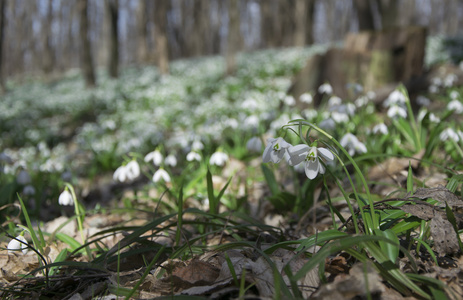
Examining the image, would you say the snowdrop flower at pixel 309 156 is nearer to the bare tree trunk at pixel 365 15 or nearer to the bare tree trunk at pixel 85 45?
the bare tree trunk at pixel 365 15

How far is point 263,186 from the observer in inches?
125

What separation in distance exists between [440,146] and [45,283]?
288 cm

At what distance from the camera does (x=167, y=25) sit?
17.3 m

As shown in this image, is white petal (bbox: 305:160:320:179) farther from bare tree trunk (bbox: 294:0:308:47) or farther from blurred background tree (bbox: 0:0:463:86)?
bare tree trunk (bbox: 294:0:308:47)

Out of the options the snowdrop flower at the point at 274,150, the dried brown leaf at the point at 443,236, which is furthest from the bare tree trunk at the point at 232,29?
the dried brown leaf at the point at 443,236

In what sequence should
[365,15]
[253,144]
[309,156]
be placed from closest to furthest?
[309,156]
[253,144]
[365,15]

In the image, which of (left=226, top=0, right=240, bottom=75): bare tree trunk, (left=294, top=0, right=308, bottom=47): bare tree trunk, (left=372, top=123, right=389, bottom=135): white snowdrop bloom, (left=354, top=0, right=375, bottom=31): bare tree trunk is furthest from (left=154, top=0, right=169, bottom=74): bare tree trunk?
(left=372, top=123, right=389, bottom=135): white snowdrop bloom

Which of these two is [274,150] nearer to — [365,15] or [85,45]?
[365,15]

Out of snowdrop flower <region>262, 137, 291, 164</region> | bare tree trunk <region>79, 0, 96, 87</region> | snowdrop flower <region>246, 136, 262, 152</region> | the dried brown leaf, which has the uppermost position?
bare tree trunk <region>79, 0, 96, 87</region>

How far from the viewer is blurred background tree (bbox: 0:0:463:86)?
12.0 metres

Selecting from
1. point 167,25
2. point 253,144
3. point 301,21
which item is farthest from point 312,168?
point 167,25

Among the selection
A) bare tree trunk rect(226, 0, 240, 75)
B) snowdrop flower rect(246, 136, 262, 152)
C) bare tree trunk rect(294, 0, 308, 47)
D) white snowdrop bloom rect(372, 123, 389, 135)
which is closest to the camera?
snowdrop flower rect(246, 136, 262, 152)

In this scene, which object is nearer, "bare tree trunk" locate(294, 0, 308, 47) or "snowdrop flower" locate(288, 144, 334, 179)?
"snowdrop flower" locate(288, 144, 334, 179)

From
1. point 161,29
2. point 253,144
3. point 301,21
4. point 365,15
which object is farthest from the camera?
point 301,21
